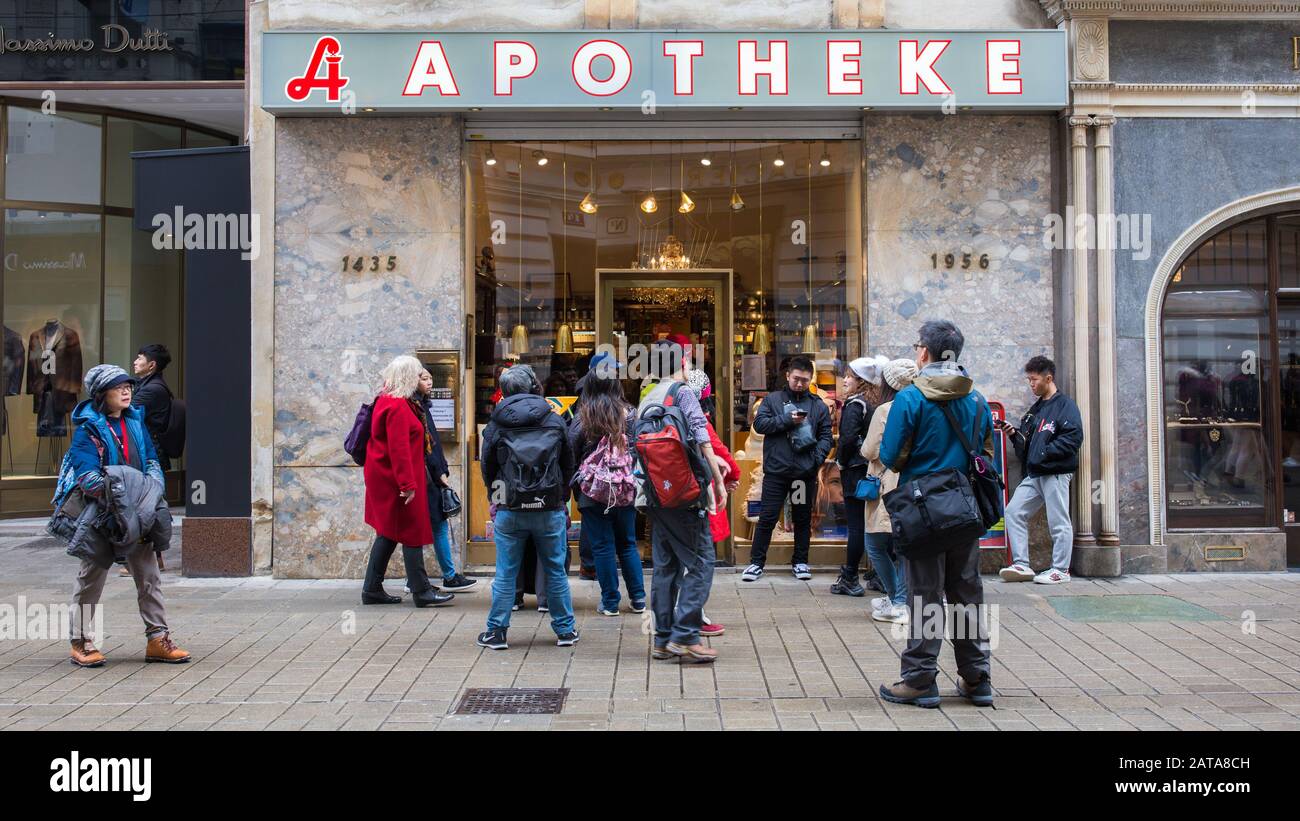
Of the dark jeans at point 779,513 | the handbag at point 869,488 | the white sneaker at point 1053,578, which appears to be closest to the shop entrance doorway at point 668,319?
the dark jeans at point 779,513

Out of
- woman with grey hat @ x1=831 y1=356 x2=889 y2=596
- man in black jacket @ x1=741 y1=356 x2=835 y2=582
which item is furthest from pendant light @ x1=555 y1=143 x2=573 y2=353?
woman with grey hat @ x1=831 y1=356 x2=889 y2=596

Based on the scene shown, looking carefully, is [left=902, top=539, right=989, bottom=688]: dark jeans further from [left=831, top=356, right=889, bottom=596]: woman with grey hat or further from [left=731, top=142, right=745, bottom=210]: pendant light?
[left=731, top=142, right=745, bottom=210]: pendant light

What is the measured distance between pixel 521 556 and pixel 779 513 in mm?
3132

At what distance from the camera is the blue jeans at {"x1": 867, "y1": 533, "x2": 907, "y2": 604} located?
321 inches

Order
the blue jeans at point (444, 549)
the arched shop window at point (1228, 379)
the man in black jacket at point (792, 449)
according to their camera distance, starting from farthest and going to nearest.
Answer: the arched shop window at point (1228, 379) < the man in black jacket at point (792, 449) < the blue jeans at point (444, 549)

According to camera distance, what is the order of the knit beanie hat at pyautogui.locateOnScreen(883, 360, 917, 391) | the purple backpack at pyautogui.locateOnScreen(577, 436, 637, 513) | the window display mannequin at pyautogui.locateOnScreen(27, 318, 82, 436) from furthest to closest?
the window display mannequin at pyautogui.locateOnScreen(27, 318, 82, 436) < the purple backpack at pyautogui.locateOnScreen(577, 436, 637, 513) < the knit beanie hat at pyautogui.locateOnScreen(883, 360, 917, 391)

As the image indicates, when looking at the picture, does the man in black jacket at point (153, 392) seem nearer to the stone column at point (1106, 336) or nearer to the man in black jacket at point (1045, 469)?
the man in black jacket at point (1045, 469)

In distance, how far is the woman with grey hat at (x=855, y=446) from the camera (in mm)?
8812

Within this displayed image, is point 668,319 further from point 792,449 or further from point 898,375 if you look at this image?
point 898,375

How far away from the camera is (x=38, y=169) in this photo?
14258 mm

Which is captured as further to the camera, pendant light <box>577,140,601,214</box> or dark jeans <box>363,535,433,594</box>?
pendant light <box>577,140,601,214</box>

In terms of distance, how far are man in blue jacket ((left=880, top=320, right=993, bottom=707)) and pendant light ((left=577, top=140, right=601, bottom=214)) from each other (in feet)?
16.6

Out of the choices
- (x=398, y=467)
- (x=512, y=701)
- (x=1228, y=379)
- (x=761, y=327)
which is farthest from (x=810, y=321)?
(x=512, y=701)

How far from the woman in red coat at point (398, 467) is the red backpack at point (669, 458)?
2.24 metres
